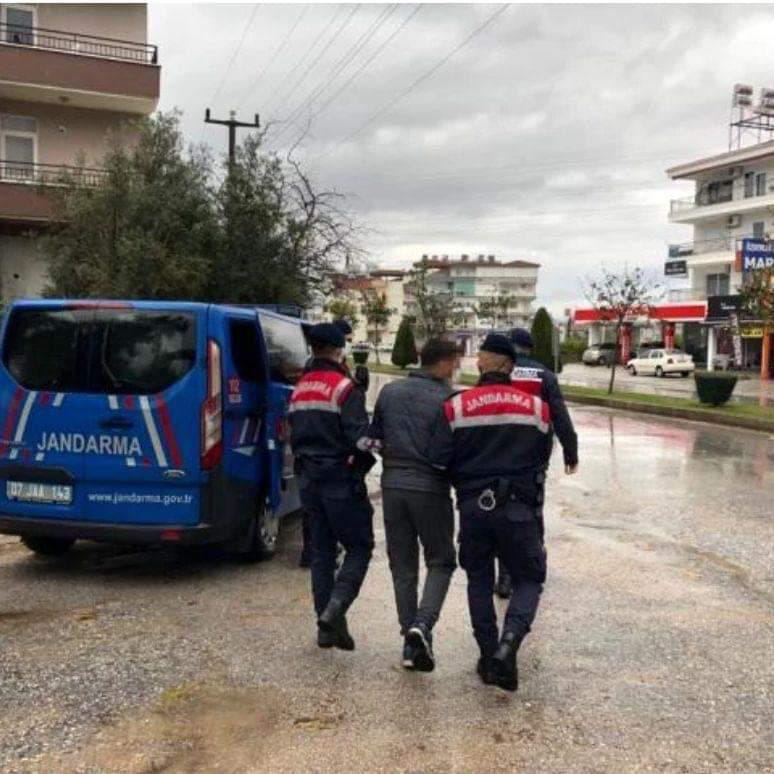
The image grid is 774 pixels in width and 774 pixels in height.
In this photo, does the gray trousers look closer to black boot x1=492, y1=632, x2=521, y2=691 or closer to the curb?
black boot x1=492, y1=632, x2=521, y2=691

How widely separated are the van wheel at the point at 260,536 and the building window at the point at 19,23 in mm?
21144

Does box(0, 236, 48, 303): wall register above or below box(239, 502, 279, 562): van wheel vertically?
above

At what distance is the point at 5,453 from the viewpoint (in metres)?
6.10

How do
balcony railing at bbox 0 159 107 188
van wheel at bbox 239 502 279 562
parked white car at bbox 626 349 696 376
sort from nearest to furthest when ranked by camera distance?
1. van wheel at bbox 239 502 279 562
2. balcony railing at bbox 0 159 107 188
3. parked white car at bbox 626 349 696 376

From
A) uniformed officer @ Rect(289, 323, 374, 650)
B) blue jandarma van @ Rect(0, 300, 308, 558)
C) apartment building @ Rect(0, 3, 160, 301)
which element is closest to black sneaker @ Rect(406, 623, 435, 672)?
uniformed officer @ Rect(289, 323, 374, 650)

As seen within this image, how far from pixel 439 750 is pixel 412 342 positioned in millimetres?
46617

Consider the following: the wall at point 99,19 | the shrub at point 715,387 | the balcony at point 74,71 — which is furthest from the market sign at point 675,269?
the balcony at point 74,71

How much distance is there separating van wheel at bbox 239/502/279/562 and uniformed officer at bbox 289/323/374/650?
163 cm

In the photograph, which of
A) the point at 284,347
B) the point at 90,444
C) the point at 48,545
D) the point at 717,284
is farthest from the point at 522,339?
the point at 717,284

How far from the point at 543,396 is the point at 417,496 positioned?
1731 millimetres

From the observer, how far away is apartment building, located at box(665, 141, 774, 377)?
50312 mm

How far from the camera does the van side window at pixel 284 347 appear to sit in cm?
696

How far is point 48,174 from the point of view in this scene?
72.2 feet

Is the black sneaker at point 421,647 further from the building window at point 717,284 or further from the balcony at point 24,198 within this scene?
the building window at point 717,284
